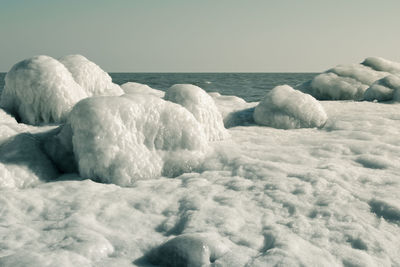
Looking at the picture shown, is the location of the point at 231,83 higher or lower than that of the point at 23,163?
lower

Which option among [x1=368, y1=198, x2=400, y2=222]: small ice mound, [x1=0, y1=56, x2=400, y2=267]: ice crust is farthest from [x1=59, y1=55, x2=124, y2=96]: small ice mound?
[x1=368, y1=198, x2=400, y2=222]: small ice mound

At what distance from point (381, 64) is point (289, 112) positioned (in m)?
5.84

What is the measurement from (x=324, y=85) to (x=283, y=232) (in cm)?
806

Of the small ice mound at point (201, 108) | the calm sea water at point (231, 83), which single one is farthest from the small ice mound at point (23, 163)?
the calm sea water at point (231, 83)

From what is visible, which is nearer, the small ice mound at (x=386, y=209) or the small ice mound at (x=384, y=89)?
the small ice mound at (x=386, y=209)

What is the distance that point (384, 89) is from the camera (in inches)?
328

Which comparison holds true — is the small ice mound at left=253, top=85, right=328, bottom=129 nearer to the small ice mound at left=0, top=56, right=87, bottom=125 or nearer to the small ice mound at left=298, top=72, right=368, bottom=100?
the small ice mound at left=0, top=56, right=87, bottom=125

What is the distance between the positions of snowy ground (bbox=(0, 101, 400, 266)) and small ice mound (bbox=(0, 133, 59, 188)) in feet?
0.04

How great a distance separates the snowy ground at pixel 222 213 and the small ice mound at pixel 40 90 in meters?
0.48

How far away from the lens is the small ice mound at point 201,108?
4.82 meters

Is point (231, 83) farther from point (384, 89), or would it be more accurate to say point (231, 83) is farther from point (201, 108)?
point (201, 108)

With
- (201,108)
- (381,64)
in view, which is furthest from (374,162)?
(381,64)

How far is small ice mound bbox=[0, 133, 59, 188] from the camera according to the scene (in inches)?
128

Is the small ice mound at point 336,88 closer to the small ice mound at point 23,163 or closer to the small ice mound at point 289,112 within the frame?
the small ice mound at point 289,112
